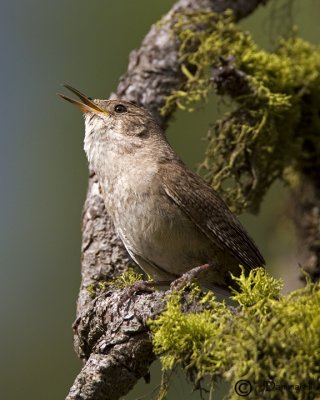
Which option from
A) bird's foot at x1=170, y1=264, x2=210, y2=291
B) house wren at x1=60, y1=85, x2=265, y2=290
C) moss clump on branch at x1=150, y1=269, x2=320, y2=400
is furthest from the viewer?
house wren at x1=60, y1=85, x2=265, y2=290

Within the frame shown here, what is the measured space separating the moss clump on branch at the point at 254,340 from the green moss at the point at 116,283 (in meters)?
0.85

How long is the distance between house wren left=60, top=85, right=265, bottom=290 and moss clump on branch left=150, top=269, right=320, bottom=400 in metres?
0.85

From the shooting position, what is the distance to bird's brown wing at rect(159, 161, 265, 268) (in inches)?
165

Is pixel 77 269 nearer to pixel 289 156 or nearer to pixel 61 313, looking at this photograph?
pixel 61 313

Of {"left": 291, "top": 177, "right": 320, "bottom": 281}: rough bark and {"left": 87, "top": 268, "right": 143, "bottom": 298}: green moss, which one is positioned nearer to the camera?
{"left": 87, "top": 268, "right": 143, "bottom": 298}: green moss

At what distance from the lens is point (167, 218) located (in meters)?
4.13

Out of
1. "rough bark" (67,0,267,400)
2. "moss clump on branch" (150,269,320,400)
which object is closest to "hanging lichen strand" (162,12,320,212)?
"rough bark" (67,0,267,400)

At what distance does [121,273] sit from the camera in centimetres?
444

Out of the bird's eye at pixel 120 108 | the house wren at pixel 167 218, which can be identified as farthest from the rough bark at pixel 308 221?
the bird's eye at pixel 120 108

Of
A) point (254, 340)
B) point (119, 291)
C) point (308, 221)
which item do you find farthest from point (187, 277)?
point (308, 221)

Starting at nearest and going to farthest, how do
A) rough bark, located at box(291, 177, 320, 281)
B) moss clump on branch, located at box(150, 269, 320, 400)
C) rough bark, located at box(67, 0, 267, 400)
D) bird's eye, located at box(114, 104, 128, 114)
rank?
moss clump on branch, located at box(150, 269, 320, 400) < rough bark, located at box(67, 0, 267, 400) < bird's eye, located at box(114, 104, 128, 114) < rough bark, located at box(291, 177, 320, 281)

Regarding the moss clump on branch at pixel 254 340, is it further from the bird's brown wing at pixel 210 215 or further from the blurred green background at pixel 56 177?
the blurred green background at pixel 56 177

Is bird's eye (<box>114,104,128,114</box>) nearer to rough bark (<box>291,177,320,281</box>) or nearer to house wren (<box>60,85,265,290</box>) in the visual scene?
house wren (<box>60,85,265,290</box>)

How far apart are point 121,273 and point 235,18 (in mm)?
2133
